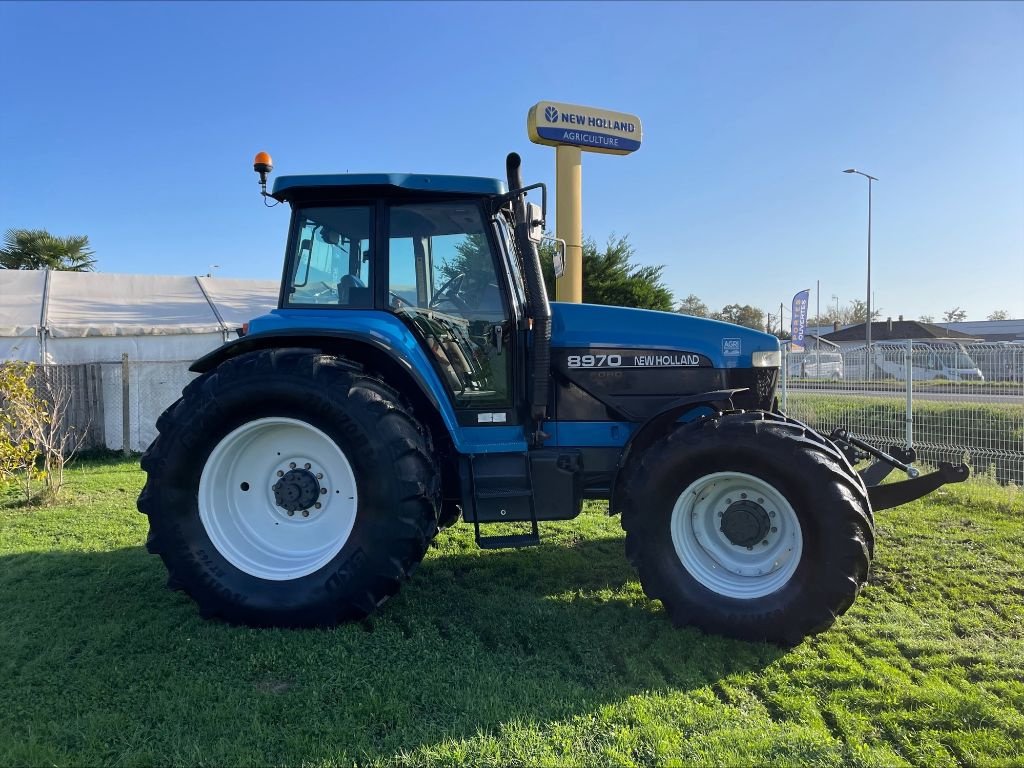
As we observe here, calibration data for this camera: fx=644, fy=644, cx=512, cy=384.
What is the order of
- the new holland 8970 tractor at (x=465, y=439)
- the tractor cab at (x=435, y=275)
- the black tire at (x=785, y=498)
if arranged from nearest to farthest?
the black tire at (x=785, y=498) < the new holland 8970 tractor at (x=465, y=439) < the tractor cab at (x=435, y=275)

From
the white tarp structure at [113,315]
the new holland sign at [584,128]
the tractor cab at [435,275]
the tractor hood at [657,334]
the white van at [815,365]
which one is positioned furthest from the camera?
the white tarp structure at [113,315]

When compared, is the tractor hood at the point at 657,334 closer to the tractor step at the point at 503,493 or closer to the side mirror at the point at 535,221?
the side mirror at the point at 535,221

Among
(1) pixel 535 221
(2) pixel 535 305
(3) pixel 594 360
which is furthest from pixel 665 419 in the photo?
(1) pixel 535 221

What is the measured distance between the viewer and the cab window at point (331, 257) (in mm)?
3703

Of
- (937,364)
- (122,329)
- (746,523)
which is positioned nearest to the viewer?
(746,523)

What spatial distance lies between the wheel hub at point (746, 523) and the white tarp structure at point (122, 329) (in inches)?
356

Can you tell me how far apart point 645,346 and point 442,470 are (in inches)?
55.6

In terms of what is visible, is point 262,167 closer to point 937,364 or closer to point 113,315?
point 937,364

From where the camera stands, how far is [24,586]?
386 cm

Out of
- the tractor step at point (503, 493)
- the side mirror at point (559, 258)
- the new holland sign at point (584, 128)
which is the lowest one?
the tractor step at point (503, 493)

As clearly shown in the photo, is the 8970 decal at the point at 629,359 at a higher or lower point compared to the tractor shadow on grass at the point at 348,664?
higher

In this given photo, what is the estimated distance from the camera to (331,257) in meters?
3.75

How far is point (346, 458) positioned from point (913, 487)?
315 centimetres

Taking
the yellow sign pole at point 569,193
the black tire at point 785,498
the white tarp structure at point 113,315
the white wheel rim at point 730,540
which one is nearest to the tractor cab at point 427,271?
the black tire at point 785,498
